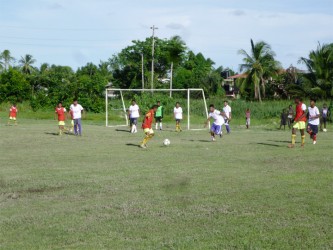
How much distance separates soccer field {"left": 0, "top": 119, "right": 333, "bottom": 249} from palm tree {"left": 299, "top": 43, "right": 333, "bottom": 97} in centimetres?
3615

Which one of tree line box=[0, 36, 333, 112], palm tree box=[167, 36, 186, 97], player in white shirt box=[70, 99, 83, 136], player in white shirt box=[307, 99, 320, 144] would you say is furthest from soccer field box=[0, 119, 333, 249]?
palm tree box=[167, 36, 186, 97]

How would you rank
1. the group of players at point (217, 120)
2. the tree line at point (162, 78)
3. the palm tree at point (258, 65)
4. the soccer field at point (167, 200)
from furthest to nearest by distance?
the palm tree at point (258, 65) → the tree line at point (162, 78) → the group of players at point (217, 120) → the soccer field at point (167, 200)

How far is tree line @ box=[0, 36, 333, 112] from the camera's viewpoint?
170ft

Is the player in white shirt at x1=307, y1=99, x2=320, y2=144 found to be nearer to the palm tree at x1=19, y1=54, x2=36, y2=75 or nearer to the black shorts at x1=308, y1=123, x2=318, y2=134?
the black shorts at x1=308, y1=123, x2=318, y2=134

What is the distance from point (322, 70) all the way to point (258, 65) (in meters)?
9.27

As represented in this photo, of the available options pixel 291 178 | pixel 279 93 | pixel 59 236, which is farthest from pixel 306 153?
pixel 279 93

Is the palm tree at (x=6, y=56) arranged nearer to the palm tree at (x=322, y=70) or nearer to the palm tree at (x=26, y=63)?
the palm tree at (x=26, y=63)

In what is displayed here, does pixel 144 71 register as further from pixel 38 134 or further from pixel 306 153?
pixel 306 153

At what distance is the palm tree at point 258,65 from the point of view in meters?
60.7

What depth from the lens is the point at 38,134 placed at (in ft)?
88.3

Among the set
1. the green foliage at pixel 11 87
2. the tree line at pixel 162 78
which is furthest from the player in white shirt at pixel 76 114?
the green foliage at pixel 11 87

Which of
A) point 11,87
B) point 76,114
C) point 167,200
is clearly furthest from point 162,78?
point 167,200

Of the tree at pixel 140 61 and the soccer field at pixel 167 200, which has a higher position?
the tree at pixel 140 61

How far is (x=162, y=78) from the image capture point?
75188mm
